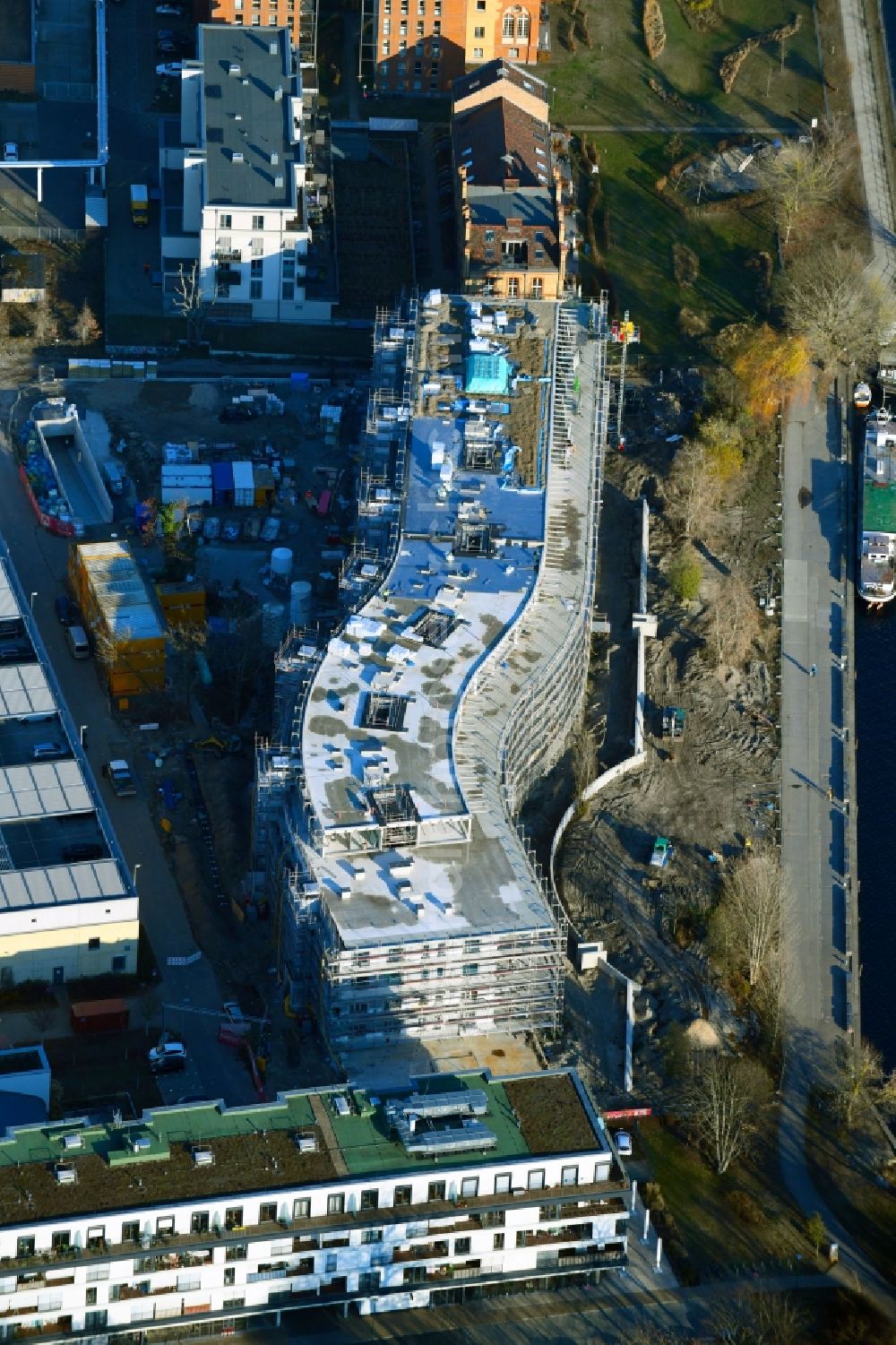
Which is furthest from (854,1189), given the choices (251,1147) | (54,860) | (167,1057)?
(54,860)

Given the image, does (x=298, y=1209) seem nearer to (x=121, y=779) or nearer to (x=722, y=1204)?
(x=722, y=1204)

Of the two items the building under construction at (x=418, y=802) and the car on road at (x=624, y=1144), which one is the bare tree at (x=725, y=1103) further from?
the building under construction at (x=418, y=802)

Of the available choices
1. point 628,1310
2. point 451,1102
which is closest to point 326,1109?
point 451,1102

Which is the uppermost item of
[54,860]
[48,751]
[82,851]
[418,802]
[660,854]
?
[48,751]

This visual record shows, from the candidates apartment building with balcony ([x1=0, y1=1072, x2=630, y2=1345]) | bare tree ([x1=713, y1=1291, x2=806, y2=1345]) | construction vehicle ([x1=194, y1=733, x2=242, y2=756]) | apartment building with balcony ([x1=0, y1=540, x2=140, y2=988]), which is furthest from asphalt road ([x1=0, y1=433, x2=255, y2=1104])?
bare tree ([x1=713, y1=1291, x2=806, y2=1345])

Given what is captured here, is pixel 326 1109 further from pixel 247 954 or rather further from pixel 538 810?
pixel 538 810

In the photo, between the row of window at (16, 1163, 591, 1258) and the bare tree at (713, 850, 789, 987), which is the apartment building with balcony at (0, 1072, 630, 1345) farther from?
the bare tree at (713, 850, 789, 987)
